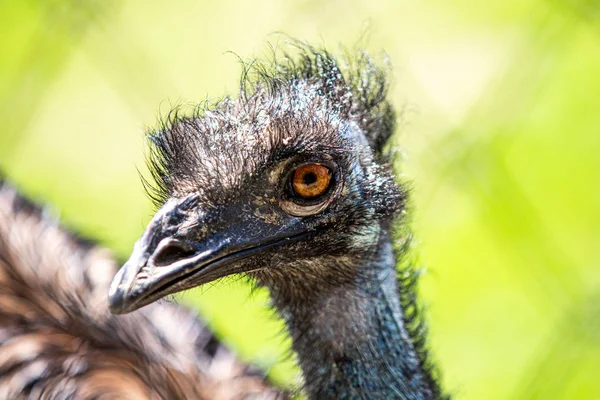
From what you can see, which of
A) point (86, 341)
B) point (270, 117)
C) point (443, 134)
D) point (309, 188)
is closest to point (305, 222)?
point (309, 188)

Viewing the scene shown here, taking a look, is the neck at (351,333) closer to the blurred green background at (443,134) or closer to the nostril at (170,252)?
the nostril at (170,252)

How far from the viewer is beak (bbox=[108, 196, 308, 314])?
4.42 feet

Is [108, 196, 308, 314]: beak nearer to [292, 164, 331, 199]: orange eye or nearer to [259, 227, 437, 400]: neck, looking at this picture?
[292, 164, 331, 199]: orange eye

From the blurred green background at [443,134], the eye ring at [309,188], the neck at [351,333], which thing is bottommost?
the neck at [351,333]

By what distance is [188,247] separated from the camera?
4.56 ft

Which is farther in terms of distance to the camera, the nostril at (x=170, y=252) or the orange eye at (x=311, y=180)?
the orange eye at (x=311, y=180)

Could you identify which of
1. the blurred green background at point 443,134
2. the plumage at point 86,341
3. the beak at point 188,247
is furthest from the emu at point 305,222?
the blurred green background at point 443,134

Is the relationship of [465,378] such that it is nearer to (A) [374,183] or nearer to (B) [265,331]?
(B) [265,331]

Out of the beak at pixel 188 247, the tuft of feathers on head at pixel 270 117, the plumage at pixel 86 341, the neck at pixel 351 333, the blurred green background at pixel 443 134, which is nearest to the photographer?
the beak at pixel 188 247

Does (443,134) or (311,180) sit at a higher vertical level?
(443,134)

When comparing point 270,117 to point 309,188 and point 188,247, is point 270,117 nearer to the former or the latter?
point 309,188

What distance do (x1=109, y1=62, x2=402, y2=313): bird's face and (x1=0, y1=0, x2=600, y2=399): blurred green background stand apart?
0.97 metres

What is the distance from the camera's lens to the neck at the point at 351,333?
1.62 metres

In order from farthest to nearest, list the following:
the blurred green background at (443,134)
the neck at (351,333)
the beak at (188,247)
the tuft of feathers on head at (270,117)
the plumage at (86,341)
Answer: the blurred green background at (443,134)
the plumage at (86,341)
the neck at (351,333)
the tuft of feathers on head at (270,117)
the beak at (188,247)
